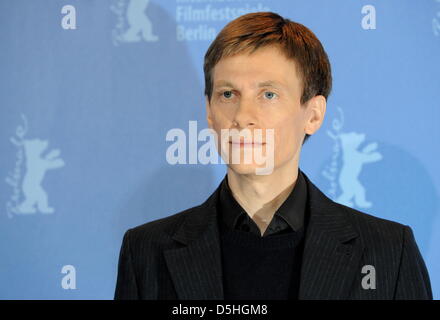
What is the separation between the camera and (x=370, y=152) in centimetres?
196

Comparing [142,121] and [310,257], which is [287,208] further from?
[142,121]

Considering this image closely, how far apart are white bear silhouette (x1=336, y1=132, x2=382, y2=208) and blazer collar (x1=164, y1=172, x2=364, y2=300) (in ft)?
1.70

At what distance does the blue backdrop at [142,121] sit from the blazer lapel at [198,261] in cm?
59

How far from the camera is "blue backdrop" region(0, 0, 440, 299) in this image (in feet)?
6.40

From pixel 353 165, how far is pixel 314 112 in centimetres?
49

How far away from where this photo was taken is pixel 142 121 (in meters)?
2.05

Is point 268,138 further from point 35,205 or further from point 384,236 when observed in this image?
point 35,205

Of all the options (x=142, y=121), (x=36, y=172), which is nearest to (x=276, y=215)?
(x=142, y=121)

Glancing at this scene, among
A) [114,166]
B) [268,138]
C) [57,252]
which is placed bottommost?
[57,252]
